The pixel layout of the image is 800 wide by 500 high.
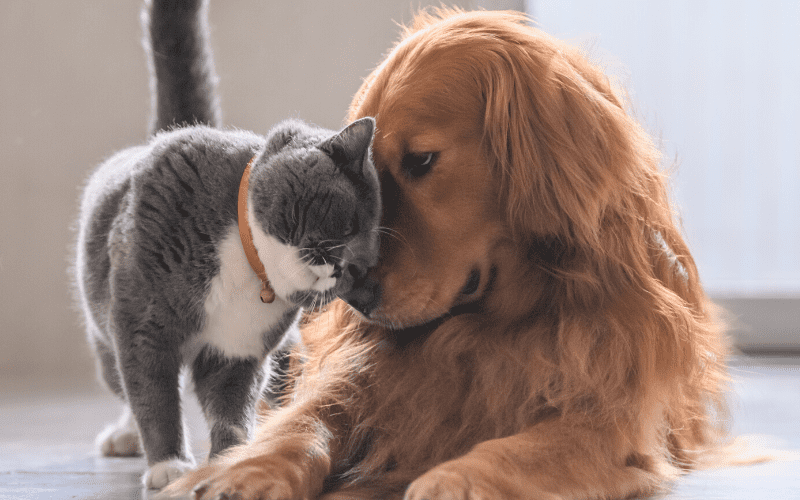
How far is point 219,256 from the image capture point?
105 cm

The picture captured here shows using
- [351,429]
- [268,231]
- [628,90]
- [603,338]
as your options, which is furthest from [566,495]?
[628,90]

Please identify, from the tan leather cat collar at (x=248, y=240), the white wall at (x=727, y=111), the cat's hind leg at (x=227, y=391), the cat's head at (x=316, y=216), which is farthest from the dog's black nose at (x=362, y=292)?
the white wall at (x=727, y=111)

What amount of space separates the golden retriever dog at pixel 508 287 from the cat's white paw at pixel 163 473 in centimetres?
7

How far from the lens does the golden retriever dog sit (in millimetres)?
957

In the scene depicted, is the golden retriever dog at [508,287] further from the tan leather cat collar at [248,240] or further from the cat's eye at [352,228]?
the tan leather cat collar at [248,240]

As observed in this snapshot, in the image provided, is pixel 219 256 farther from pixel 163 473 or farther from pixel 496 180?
pixel 496 180

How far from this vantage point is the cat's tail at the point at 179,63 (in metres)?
1.45

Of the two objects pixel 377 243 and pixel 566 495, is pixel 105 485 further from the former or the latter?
pixel 566 495

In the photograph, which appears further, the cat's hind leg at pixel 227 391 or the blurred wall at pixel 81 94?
the blurred wall at pixel 81 94

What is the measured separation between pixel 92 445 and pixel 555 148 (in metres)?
1.05

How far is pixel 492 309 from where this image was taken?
1035 millimetres

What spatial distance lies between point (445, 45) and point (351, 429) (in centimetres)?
59

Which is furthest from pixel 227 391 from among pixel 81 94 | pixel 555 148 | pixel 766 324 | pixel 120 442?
pixel 766 324

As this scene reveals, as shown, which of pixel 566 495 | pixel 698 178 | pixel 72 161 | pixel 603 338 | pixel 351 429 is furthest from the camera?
pixel 698 178
